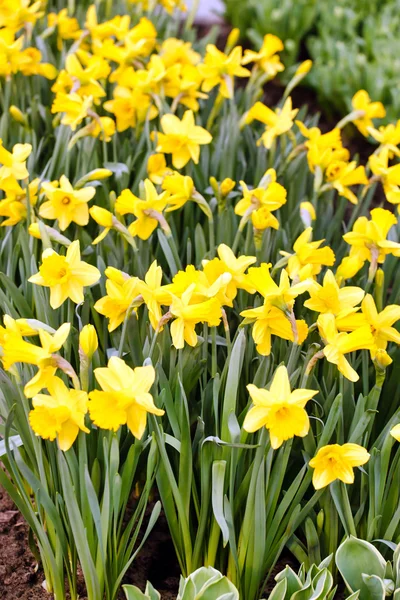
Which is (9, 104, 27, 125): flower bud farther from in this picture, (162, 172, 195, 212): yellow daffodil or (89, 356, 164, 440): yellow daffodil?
(89, 356, 164, 440): yellow daffodil

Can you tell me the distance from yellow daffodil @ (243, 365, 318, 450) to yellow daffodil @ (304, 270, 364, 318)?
0.25m

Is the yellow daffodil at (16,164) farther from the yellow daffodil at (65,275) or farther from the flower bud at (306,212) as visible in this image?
the flower bud at (306,212)

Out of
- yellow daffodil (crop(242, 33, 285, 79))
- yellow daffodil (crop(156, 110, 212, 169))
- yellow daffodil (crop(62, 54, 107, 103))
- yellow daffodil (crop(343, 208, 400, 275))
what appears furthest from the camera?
yellow daffodil (crop(242, 33, 285, 79))

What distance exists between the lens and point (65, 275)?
1433 millimetres

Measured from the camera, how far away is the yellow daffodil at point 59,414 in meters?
1.19

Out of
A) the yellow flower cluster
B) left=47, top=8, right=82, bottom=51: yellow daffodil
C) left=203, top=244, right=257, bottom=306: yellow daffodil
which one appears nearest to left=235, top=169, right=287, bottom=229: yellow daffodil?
the yellow flower cluster

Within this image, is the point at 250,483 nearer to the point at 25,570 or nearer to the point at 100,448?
the point at 100,448

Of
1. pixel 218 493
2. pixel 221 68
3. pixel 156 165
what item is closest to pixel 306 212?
pixel 156 165

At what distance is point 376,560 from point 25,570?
→ 0.76 metres

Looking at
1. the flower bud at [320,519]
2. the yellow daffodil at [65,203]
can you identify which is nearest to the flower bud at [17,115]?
the yellow daffodil at [65,203]

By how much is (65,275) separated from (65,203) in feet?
1.39

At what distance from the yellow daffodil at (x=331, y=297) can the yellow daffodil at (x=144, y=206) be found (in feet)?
1.51

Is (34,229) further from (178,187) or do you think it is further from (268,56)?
(268,56)

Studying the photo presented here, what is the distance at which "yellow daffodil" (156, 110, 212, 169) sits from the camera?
2055mm
